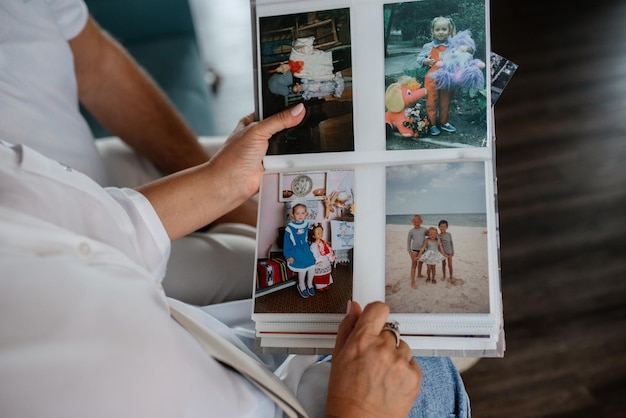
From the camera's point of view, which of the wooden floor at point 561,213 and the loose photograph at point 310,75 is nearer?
the loose photograph at point 310,75

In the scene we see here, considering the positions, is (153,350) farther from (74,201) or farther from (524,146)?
(524,146)

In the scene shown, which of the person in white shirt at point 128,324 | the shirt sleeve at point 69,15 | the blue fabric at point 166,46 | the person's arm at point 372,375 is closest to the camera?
the person in white shirt at point 128,324

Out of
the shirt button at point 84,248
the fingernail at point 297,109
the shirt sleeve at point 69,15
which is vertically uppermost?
the shirt sleeve at point 69,15

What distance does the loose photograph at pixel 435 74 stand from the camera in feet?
2.56

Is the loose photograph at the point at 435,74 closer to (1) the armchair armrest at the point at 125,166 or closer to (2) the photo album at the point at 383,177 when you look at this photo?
(2) the photo album at the point at 383,177

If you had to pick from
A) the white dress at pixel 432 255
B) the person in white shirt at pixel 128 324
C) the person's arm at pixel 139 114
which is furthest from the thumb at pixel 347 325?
the person's arm at pixel 139 114

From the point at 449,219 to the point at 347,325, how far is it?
0.63 ft

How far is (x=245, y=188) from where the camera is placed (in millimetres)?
889

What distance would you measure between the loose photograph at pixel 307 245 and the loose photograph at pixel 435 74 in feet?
0.37

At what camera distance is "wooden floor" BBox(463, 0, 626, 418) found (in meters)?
1.25

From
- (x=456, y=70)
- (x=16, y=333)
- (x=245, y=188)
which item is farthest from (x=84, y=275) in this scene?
(x=456, y=70)

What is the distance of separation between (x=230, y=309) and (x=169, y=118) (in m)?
0.46

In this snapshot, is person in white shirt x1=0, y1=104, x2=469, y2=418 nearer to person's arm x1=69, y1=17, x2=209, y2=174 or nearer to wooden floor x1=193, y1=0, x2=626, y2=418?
person's arm x1=69, y1=17, x2=209, y2=174

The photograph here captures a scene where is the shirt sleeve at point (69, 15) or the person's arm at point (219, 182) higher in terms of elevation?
the shirt sleeve at point (69, 15)
